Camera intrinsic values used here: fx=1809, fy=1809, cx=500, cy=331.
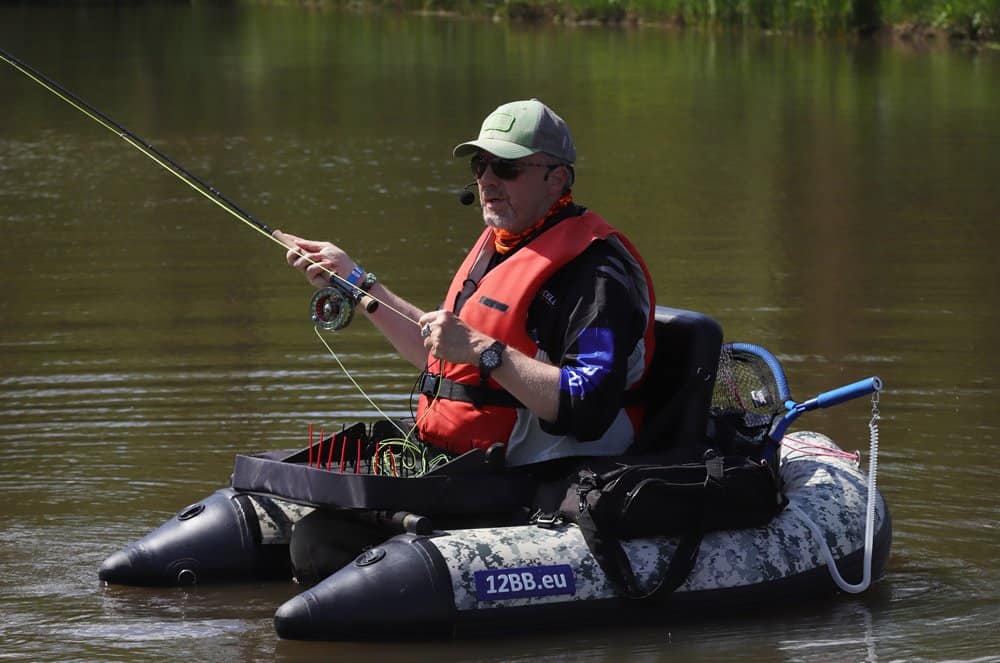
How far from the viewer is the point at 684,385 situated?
626cm

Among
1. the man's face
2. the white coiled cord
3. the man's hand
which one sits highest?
the man's face

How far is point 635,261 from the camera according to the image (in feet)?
20.2

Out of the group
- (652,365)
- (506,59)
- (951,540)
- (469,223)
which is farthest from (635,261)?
(506,59)

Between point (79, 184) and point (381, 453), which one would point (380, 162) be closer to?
point (79, 184)

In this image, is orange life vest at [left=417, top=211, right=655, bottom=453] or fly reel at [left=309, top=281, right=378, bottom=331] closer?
orange life vest at [left=417, top=211, right=655, bottom=453]

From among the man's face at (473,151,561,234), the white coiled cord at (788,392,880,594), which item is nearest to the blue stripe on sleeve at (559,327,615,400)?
the man's face at (473,151,561,234)

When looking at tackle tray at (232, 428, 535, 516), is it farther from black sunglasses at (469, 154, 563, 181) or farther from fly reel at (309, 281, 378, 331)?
black sunglasses at (469, 154, 563, 181)

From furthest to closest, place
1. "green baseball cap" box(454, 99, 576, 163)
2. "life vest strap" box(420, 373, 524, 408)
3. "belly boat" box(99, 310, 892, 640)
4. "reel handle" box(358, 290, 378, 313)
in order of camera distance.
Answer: "reel handle" box(358, 290, 378, 313) < "life vest strap" box(420, 373, 524, 408) < "green baseball cap" box(454, 99, 576, 163) < "belly boat" box(99, 310, 892, 640)

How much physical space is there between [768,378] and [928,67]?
22819mm

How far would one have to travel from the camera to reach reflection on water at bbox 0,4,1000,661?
623cm

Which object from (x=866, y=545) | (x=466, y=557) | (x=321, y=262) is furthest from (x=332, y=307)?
(x=866, y=545)

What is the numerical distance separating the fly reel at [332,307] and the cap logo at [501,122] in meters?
0.83

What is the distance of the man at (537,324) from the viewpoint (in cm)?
582

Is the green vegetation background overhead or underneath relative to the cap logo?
underneath
